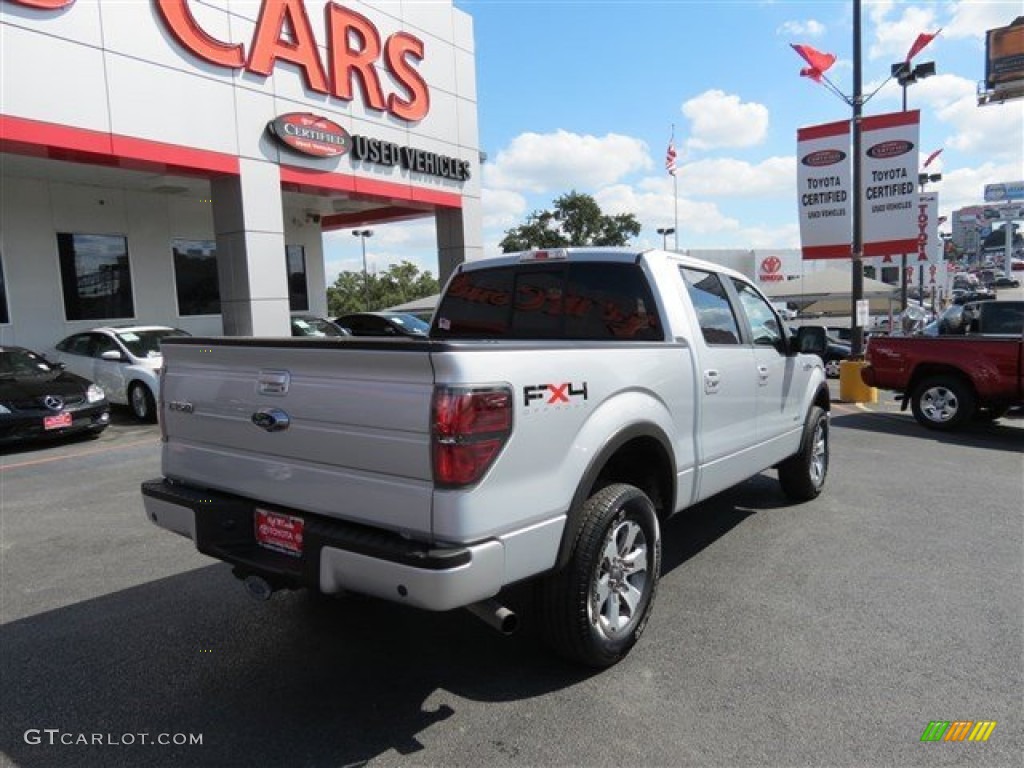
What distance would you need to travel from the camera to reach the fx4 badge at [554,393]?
274 cm

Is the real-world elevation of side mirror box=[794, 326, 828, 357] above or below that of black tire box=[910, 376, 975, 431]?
above

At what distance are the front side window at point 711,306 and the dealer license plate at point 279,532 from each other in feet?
8.14

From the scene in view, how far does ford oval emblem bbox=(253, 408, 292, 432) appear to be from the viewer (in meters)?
2.99

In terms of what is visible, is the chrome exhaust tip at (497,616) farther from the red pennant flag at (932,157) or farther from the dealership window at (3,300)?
the red pennant flag at (932,157)

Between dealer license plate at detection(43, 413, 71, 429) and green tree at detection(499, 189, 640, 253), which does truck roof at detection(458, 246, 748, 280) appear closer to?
dealer license plate at detection(43, 413, 71, 429)

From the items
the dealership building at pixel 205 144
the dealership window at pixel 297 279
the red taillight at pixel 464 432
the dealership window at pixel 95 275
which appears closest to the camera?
the red taillight at pixel 464 432

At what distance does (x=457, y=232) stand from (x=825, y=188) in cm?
818

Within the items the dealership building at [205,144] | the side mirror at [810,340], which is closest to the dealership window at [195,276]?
the dealership building at [205,144]

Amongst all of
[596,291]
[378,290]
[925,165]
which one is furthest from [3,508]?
Answer: [378,290]

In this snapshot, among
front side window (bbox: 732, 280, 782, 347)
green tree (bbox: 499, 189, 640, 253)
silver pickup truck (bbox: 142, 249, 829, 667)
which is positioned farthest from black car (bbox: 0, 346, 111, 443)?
green tree (bbox: 499, 189, 640, 253)

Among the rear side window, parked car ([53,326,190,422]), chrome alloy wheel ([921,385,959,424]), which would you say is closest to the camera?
the rear side window

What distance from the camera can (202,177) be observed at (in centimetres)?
1256

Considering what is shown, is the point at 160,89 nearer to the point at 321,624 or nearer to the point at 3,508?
the point at 3,508

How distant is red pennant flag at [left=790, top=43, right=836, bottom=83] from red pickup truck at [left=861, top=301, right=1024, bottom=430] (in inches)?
220
